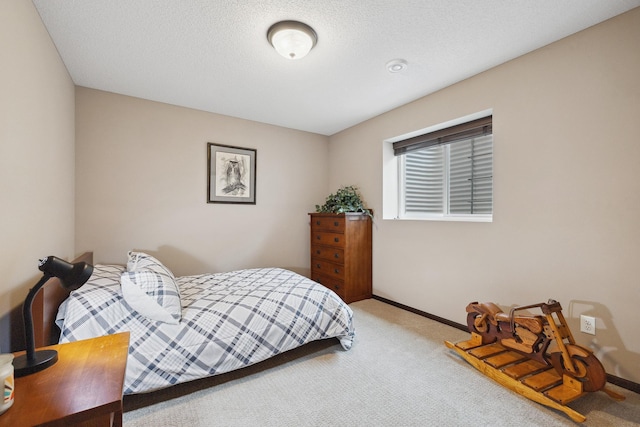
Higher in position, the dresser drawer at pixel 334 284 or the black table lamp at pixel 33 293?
the black table lamp at pixel 33 293

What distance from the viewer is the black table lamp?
95cm

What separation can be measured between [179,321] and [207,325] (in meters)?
0.18

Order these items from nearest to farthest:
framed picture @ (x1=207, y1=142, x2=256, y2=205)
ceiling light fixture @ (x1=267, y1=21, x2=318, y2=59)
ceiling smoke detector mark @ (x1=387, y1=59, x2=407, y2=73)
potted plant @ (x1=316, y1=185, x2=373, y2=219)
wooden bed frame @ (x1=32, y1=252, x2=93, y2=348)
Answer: wooden bed frame @ (x1=32, y1=252, x2=93, y2=348) → ceiling light fixture @ (x1=267, y1=21, x2=318, y2=59) → ceiling smoke detector mark @ (x1=387, y1=59, x2=407, y2=73) → framed picture @ (x1=207, y1=142, x2=256, y2=205) → potted plant @ (x1=316, y1=185, x2=373, y2=219)

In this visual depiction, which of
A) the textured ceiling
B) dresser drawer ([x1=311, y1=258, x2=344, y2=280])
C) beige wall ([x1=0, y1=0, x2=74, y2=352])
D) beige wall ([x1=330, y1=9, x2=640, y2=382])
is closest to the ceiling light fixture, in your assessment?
the textured ceiling

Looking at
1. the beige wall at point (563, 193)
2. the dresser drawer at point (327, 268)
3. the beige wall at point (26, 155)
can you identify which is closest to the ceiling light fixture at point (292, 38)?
the beige wall at point (26, 155)

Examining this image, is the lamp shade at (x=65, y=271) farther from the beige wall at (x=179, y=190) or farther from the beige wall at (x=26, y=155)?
the beige wall at (x=179, y=190)

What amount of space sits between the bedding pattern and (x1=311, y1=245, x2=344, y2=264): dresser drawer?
1.06 meters

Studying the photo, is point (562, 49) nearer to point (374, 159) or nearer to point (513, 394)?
point (374, 159)

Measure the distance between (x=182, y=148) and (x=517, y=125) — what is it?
3.41m

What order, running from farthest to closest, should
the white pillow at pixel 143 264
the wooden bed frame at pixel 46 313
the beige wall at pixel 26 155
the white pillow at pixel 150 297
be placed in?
the white pillow at pixel 143 264
the white pillow at pixel 150 297
the wooden bed frame at pixel 46 313
the beige wall at pixel 26 155

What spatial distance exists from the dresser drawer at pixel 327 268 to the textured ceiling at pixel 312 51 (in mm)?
2050

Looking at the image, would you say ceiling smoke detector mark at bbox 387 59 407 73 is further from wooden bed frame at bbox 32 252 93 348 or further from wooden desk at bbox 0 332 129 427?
wooden bed frame at bbox 32 252 93 348

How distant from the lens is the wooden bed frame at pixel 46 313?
1483 millimetres

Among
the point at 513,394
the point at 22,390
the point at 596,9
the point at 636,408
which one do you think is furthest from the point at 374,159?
the point at 22,390
